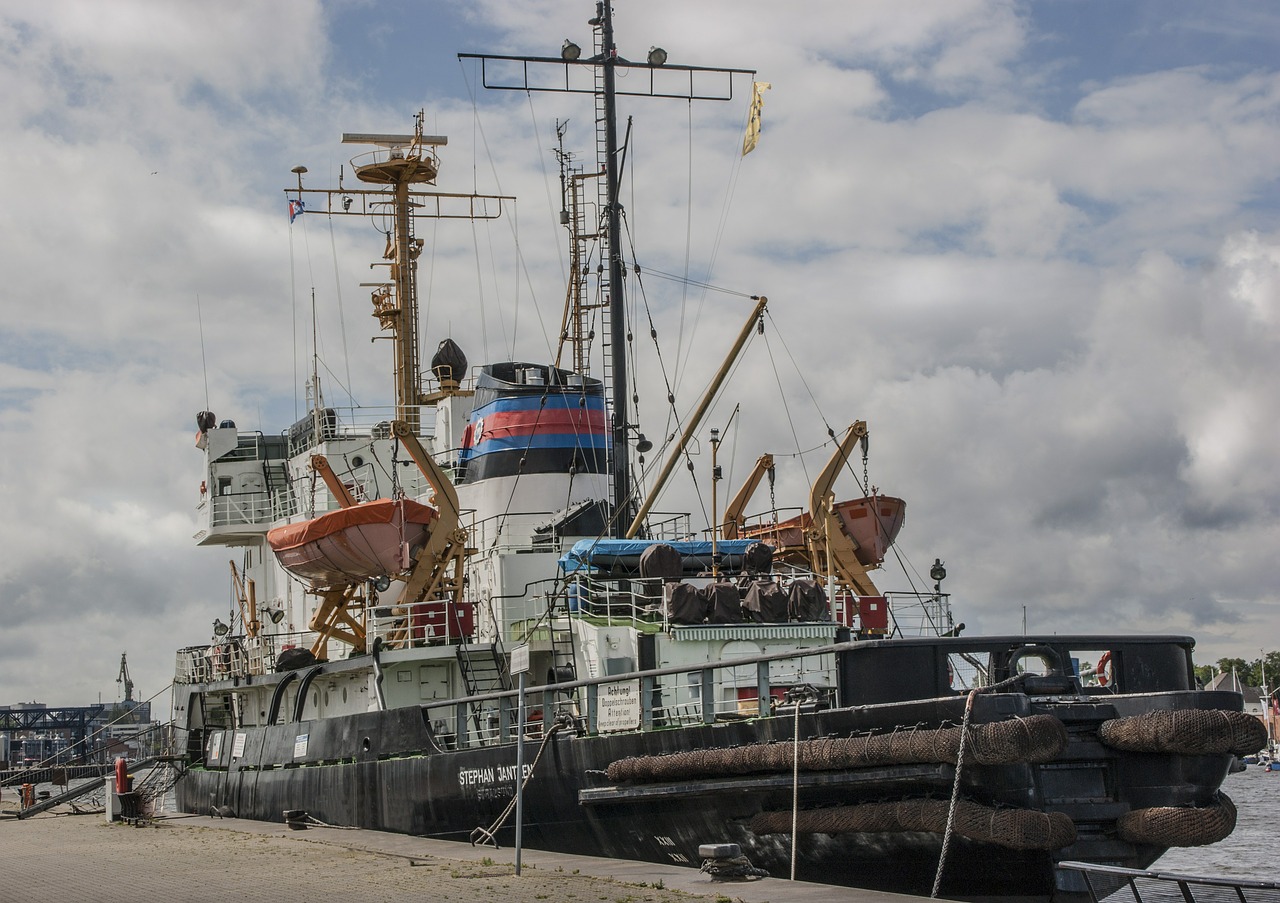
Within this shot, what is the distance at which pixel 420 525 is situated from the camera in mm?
22156

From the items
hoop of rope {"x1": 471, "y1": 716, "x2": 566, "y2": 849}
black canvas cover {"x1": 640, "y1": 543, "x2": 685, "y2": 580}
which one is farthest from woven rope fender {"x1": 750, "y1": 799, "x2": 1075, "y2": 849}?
black canvas cover {"x1": 640, "y1": 543, "x2": 685, "y2": 580}

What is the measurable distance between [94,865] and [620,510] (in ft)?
33.4

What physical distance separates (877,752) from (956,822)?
0.91 meters

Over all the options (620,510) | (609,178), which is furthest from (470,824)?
(609,178)

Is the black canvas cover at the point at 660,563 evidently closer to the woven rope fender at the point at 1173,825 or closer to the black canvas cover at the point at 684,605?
the black canvas cover at the point at 684,605

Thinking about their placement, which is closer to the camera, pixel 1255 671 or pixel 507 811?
pixel 507 811

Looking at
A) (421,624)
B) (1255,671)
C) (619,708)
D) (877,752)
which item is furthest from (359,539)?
(1255,671)

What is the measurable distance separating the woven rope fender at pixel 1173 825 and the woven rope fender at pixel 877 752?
3.50ft

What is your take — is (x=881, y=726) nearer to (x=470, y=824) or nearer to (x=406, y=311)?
(x=470, y=824)

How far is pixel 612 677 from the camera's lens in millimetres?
16328

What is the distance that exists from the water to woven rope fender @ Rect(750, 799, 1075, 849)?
1.48 metres

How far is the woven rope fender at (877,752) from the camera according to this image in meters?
12.1

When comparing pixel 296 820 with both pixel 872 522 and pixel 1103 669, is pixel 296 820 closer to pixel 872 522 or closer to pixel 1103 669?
pixel 872 522

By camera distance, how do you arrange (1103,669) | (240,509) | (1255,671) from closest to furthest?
1. (1103,669)
2. (240,509)
3. (1255,671)
